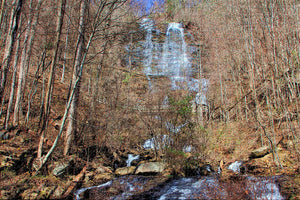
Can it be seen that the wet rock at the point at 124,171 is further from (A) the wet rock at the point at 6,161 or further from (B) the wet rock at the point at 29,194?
(A) the wet rock at the point at 6,161

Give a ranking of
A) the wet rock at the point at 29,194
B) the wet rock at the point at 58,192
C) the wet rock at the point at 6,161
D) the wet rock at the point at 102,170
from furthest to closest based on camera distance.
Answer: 1. the wet rock at the point at 102,170
2. the wet rock at the point at 6,161
3. the wet rock at the point at 58,192
4. the wet rock at the point at 29,194

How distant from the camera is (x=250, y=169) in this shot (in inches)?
225

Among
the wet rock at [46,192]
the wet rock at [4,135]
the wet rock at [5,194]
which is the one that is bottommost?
the wet rock at [46,192]

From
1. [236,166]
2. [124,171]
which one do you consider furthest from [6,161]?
[236,166]

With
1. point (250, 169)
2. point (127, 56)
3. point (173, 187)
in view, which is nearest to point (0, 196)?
point (173, 187)

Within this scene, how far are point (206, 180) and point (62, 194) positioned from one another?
11.4 feet

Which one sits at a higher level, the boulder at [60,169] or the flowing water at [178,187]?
the boulder at [60,169]

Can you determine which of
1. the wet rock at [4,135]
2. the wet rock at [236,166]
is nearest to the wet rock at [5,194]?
the wet rock at [4,135]

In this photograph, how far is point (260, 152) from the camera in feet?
20.2

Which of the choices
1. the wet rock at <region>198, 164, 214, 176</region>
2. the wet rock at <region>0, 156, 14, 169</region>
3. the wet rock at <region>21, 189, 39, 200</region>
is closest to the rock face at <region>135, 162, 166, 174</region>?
the wet rock at <region>198, 164, 214, 176</region>

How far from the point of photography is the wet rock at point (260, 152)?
6.09 metres

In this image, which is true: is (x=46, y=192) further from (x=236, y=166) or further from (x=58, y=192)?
(x=236, y=166)

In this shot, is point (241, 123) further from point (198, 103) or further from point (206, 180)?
point (206, 180)

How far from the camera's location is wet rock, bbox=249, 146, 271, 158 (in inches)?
240
